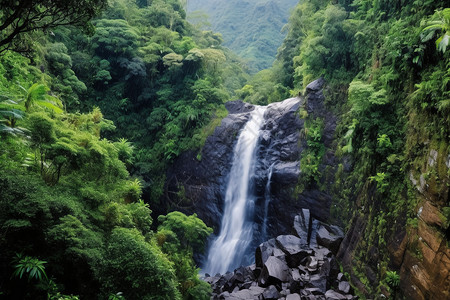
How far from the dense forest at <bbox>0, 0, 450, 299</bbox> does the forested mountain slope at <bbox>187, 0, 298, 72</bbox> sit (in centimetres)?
2497

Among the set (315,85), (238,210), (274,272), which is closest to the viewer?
(274,272)

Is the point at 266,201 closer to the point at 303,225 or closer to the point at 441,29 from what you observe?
the point at 303,225

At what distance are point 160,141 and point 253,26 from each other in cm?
4136

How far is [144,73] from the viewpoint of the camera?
2000cm

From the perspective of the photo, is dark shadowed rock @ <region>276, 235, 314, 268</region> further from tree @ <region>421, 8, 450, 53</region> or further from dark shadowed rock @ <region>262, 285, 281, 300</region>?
tree @ <region>421, 8, 450, 53</region>

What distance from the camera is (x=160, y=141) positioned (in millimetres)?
19672

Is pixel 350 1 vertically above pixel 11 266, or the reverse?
pixel 350 1

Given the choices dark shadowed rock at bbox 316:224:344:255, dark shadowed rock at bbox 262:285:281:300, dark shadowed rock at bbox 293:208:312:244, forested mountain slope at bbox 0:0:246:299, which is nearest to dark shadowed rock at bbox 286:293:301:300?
dark shadowed rock at bbox 262:285:281:300

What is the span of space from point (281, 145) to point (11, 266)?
42.5 feet

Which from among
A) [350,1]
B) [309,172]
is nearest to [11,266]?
[309,172]

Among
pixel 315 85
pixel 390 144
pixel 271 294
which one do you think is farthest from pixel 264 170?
pixel 271 294

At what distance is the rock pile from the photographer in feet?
29.2

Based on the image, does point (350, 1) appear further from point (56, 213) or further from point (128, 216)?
point (56, 213)

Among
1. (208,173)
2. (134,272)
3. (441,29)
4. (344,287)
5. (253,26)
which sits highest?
(253,26)
